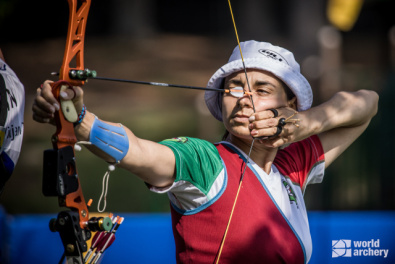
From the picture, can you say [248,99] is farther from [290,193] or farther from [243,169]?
[290,193]

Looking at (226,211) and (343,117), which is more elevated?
(343,117)

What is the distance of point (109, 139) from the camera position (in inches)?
63.8

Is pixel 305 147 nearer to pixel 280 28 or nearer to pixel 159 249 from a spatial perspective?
pixel 159 249

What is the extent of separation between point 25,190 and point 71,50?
19.6 feet

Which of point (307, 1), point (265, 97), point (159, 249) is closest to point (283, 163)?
point (265, 97)

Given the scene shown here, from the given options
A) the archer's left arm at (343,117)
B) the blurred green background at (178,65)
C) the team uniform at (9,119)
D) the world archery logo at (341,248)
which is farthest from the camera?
the blurred green background at (178,65)

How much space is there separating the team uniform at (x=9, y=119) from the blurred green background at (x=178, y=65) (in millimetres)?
3468

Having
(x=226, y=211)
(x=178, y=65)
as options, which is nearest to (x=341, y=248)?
(x=226, y=211)

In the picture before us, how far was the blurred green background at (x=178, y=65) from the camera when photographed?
5.28 m

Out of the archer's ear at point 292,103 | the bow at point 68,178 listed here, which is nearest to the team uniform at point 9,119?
the bow at point 68,178

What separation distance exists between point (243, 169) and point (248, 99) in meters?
0.26

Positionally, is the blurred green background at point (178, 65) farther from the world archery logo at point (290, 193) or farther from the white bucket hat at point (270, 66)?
the white bucket hat at point (270, 66)

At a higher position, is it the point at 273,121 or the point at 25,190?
the point at 25,190

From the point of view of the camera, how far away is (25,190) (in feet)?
23.9
